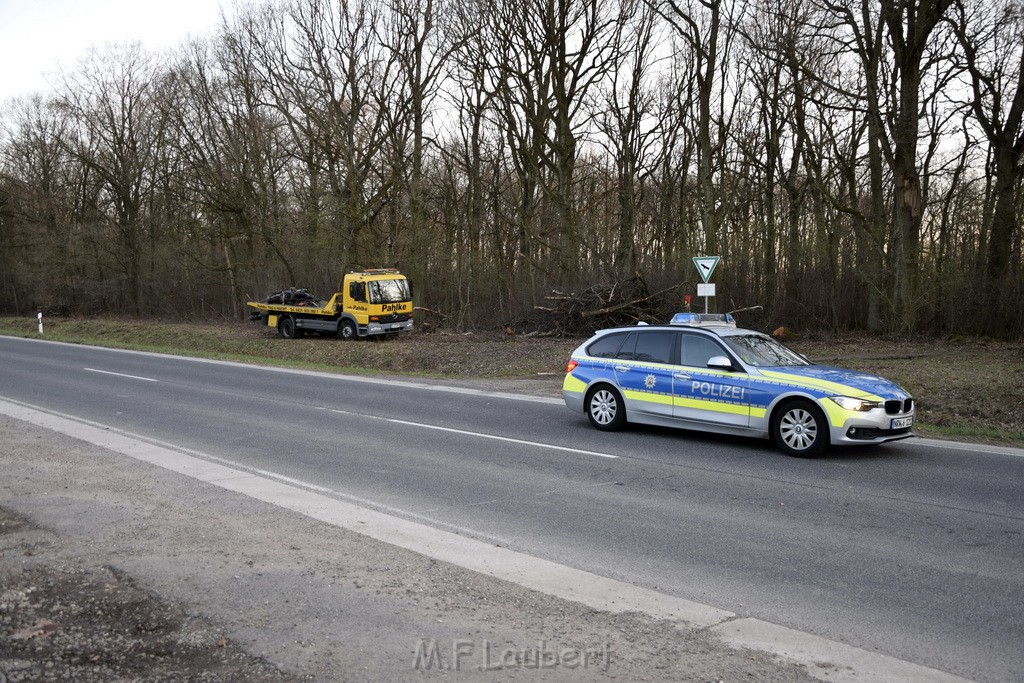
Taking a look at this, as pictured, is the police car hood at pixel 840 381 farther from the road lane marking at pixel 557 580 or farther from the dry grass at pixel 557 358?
the road lane marking at pixel 557 580

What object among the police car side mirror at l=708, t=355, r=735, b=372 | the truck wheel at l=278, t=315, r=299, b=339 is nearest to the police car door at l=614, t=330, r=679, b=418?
the police car side mirror at l=708, t=355, r=735, b=372

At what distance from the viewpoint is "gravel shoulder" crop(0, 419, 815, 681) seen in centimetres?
449

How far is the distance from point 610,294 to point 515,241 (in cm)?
873

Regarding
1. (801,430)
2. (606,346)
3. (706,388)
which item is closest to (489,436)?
(606,346)

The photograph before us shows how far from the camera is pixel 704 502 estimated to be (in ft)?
27.8

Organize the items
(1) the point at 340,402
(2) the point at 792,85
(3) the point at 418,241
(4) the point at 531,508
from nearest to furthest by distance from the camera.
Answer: (4) the point at 531,508, (1) the point at 340,402, (2) the point at 792,85, (3) the point at 418,241

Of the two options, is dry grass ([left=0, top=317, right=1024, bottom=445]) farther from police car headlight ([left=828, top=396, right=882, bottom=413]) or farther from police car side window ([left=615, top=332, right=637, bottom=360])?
police car side window ([left=615, top=332, right=637, bottom=360])

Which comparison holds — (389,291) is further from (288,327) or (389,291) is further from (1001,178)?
(1001,178)

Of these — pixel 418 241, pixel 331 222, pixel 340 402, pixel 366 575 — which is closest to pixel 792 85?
pixel 418 241

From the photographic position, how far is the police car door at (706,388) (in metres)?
11.3

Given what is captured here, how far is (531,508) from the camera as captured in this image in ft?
27.0

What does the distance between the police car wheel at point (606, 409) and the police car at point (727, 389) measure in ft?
0.05

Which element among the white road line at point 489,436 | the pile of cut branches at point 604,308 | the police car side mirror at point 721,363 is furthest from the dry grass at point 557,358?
the white road line at point 489,436

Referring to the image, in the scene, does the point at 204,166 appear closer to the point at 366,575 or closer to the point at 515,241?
the point at 515,241
